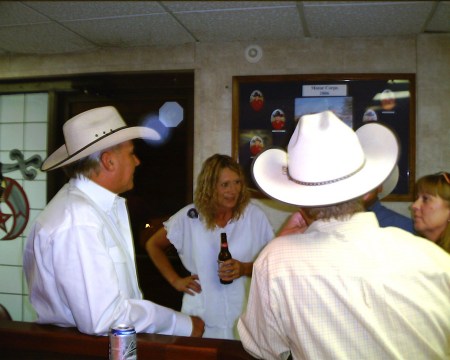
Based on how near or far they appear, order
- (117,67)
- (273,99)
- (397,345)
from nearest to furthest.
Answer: (397,345) < (273,99) < (117,67)

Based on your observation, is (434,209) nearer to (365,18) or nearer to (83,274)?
(365,18)

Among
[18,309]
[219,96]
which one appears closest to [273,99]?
[219,96]

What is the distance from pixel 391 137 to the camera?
1514 millimetres

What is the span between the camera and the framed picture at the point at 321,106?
10.6ft

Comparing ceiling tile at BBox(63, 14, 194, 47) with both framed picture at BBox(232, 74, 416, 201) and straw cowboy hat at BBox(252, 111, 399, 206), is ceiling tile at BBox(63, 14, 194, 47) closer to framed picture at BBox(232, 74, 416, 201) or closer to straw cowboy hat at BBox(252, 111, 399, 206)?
framed picture at BBox(232, 74, 416, 201)

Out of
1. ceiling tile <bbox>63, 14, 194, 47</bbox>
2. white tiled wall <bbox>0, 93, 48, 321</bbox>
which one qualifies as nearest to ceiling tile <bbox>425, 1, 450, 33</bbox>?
ceiling tile <bbox>63, 14, 194, 47</bbox>

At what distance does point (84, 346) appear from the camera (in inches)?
58.7

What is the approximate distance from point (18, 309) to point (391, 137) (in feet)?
13.4

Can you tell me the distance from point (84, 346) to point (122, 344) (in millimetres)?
293

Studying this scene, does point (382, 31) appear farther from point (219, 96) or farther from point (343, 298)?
point (343, 298)

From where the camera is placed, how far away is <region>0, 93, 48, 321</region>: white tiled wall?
4.18 meters

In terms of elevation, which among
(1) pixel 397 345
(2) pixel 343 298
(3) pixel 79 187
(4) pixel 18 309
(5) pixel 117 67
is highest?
(5) pixel 117 67

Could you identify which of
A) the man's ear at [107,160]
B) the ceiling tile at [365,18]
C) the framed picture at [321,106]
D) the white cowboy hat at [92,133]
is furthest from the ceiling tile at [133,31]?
the man's ear at [107,160]

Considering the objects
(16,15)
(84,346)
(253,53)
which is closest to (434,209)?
(84,346)
